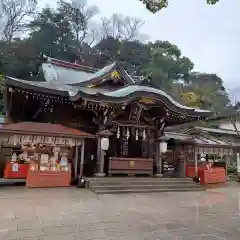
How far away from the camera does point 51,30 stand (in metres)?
35.6

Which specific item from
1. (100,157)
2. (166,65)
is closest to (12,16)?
(166,65)

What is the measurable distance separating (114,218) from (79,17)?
1564 inches

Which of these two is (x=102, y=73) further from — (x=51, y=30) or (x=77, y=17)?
(x=77, y=17)

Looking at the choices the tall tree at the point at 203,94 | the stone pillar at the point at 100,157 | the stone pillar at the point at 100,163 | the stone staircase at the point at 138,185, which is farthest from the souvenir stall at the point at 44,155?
the tall tree at the point at 203,94

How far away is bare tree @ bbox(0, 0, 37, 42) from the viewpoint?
113 ft

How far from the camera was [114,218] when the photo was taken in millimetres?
5320

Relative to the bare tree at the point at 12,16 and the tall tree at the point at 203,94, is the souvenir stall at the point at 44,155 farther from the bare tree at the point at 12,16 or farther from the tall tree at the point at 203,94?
the bare tree at the point at 12,16

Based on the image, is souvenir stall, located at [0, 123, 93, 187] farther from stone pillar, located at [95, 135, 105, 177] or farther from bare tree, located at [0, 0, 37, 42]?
bare tree, located at [0, 0, 37, 42]

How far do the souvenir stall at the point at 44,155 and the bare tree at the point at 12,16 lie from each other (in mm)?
27978

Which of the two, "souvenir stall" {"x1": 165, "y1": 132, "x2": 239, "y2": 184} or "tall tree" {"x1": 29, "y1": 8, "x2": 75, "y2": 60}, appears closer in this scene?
"souvenir stall" {"x1": 165, "y1": 132, "x2": 239, "y2": 184}

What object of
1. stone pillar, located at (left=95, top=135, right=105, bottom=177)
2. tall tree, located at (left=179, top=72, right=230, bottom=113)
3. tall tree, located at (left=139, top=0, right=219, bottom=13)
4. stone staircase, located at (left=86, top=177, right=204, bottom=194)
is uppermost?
tall tree, located at (left=179, top=72, right=230, bottom=113)

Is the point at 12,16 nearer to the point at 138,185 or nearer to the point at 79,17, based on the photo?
the point at 79,17

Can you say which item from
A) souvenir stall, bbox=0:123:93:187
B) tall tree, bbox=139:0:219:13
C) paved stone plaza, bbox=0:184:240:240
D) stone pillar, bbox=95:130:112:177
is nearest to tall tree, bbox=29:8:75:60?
souvenir stall, bbox=0:123:93:187

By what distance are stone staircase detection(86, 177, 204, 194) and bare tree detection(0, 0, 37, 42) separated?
1205 inches
